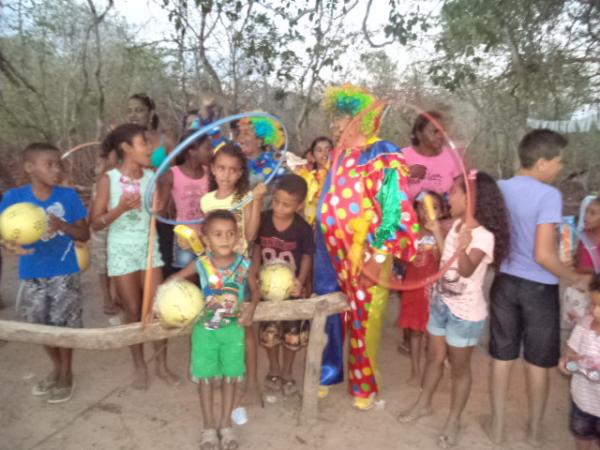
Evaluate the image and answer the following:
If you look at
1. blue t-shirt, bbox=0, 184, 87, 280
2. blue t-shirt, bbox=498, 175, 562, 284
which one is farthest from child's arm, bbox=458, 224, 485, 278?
blue t-shirt, bbox=0, 184, 87, 280

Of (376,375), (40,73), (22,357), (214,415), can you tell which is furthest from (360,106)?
(40,73)

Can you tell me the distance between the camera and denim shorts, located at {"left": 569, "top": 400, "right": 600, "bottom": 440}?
2711 mm

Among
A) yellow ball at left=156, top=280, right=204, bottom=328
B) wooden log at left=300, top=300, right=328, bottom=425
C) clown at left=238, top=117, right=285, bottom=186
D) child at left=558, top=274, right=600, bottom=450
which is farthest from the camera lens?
clown at left=238, top=117, right=285, bottom=186

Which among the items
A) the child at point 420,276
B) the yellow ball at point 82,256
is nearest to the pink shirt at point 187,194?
the yellow ball at point 82,256

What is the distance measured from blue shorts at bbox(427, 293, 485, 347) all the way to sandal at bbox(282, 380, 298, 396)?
1266 millimetres

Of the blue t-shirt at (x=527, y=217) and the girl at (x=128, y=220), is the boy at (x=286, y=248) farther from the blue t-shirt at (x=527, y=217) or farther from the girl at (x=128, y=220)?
the blue t-shirt at (x=527, y=217)

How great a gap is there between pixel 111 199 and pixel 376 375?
231 cm

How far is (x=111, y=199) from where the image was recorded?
11.3 ft

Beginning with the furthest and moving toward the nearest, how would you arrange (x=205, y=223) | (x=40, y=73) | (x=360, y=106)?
1. (x=40, y=73)
2. (x=360, y=106)
3. (x=205, y=223)

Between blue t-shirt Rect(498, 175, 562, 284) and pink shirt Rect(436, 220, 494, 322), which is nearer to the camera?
blue t-shirt Rect(498, 175, 562, 284)

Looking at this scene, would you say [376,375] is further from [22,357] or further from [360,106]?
[22,357]

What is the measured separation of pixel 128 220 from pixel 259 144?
4.99 ft

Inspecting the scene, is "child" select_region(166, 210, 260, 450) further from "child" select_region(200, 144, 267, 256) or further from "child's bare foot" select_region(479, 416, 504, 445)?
"child's bare foot" select_region(479, 416, 504, 445)

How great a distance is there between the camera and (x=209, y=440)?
119 inches
